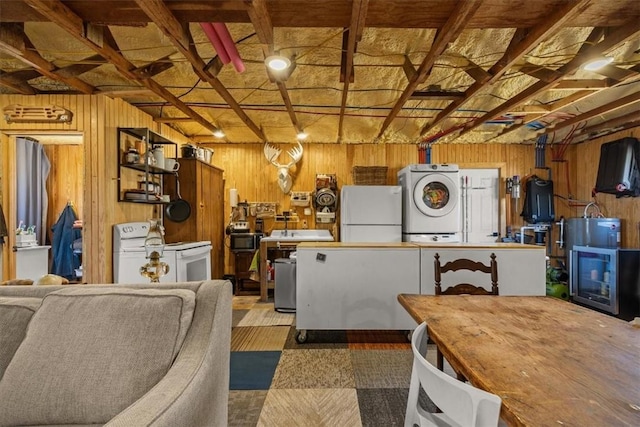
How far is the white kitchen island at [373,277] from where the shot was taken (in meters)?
2.99

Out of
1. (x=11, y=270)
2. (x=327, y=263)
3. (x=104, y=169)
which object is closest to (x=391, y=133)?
(x=327, y=263)

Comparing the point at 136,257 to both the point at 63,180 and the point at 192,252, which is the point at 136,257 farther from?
the point at 63,180

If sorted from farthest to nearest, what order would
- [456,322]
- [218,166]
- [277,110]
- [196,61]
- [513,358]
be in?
[218,166], [277,110], [196,61], [456,322], [513,358]

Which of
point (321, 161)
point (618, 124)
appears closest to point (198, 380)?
point (321, 161)

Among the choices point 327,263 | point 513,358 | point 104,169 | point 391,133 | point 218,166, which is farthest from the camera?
point 218,166

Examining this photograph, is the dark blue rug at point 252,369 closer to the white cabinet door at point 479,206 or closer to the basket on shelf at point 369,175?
the basket on shelf at point 369,175

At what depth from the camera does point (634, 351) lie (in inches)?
42.6

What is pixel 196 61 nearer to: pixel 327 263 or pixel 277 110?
pixel 277 110

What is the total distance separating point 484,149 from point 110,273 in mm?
5822

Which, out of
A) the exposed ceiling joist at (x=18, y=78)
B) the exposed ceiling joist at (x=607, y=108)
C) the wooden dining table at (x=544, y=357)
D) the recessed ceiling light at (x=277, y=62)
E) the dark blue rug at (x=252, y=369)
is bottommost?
the dark blue rug at (x=252, y=369)

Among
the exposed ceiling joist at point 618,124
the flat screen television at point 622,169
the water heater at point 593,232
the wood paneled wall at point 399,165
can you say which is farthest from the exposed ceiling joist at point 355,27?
the water heater at point 593,232

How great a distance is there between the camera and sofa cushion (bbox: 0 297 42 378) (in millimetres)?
1264

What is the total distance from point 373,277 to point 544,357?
6.51 ft

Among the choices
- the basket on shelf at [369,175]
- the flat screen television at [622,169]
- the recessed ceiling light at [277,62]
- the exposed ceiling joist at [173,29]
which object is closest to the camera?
the exposed ceiling joist at [173,29]
